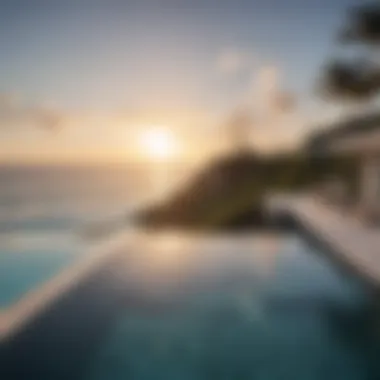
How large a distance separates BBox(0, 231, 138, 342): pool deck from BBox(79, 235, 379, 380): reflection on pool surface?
0.42ft

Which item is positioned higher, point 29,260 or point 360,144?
point 360,144

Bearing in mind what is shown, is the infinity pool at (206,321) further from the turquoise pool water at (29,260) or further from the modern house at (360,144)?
the modern house at (360,144)

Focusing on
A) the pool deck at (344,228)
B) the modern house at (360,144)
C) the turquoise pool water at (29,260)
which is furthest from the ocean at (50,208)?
the modern house at (360,144)

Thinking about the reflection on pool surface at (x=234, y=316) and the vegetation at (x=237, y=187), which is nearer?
the reflection on pool surface at (x=234, y=316)

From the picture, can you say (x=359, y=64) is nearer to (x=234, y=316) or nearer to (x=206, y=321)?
(x=234, y=316)

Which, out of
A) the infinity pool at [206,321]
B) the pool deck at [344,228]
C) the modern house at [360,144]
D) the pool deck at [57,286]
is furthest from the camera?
the pool deck at [344,228]

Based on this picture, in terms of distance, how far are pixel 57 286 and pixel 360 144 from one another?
2.06 m

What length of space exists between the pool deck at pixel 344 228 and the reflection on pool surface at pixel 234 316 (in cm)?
12

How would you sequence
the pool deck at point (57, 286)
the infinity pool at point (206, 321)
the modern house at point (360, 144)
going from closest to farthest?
the infinity pool at point (206, 321), the pool deck at point (57, 286), the modern house at point (360, 144)

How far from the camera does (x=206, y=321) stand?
366 centimetres

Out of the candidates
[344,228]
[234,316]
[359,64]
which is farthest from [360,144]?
[234,316]

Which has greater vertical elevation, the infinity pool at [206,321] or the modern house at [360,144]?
the modern house at [360,144]

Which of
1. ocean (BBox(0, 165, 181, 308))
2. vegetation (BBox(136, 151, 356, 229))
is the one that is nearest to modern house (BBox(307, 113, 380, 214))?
vegetation (BBox(136, 151, 356, 229))

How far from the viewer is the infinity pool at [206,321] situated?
341 cm
